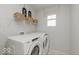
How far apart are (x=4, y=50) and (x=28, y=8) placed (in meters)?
0.71

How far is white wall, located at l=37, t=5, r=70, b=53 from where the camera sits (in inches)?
47.3

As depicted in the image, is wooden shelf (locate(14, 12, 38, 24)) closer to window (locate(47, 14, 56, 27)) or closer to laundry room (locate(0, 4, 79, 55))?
laundry room (locate(0, 4, 79, 55))

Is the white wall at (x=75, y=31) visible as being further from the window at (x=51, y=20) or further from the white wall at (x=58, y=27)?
the window at (x=51, y=20)

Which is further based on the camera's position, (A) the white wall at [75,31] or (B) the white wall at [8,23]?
(A) the white wall at [75,31]

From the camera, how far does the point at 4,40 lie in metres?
1.00

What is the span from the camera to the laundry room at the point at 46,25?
1.07 m

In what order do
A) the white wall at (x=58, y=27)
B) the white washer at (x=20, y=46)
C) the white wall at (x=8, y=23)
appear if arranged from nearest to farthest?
1. the white washer at (x=20, y=46)
2. the white wall at (x=8, y=23)
3. the white wall at (x=58, y=27)

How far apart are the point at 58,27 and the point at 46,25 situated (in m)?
0.20

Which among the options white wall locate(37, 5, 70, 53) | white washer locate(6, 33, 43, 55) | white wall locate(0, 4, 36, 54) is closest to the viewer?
white washer locate(6, 33, 43, 55)

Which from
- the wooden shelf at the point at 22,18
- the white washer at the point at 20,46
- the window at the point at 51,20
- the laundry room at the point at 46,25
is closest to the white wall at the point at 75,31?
the laundry room at the point at 46,25

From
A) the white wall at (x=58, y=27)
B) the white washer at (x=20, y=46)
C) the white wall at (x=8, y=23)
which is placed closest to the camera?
the white washer at (x=20, y=46)

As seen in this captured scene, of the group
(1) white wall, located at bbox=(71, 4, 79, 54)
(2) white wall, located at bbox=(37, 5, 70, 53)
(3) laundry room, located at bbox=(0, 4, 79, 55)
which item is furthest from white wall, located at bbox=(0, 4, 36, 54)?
(1) white wall, located at bbox=(71, 4, 79, 54)

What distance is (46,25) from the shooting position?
1226 millimetres
